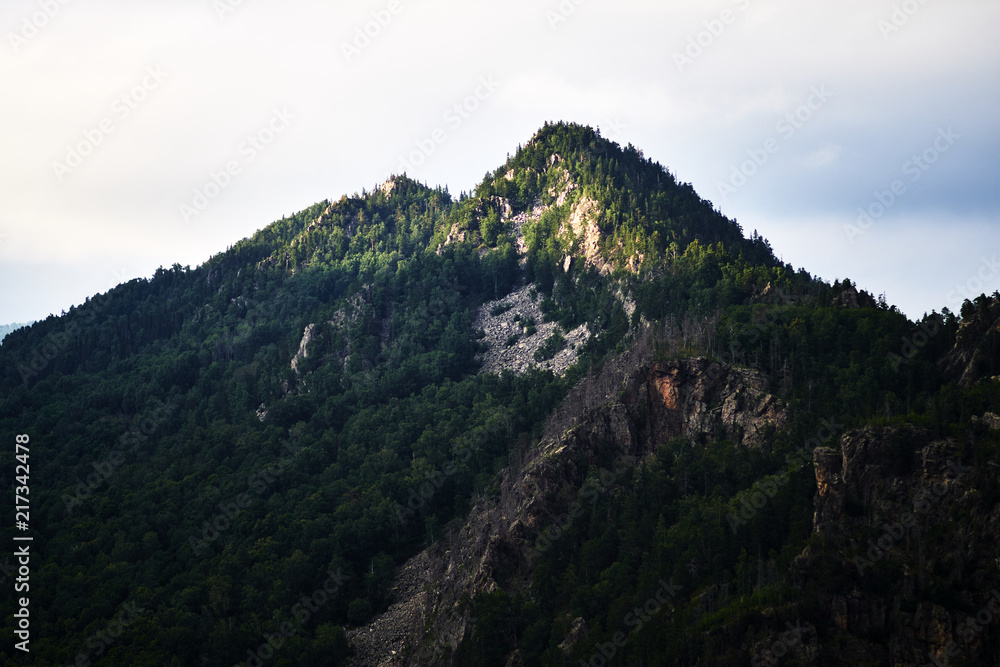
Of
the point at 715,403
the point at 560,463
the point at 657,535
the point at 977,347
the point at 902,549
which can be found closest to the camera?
the point at 902,549

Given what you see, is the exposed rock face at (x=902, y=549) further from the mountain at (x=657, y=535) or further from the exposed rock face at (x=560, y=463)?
the exposed rock face at (x=560, y=463)

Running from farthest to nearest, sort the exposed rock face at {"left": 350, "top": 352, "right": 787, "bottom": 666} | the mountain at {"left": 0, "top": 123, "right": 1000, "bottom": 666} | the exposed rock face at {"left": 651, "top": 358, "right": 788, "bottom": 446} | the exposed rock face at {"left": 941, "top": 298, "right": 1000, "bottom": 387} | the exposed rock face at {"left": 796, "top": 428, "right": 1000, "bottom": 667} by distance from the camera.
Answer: the exposed rock face at {"left": 651, "top": 358, "right": 788, "bottom": 446} → the exposed rock face at {"left": 350, "top": 352, "right": 787, "bottom": 666} → the exposed rock face at {"left": 941, "top": 298, "right": 1000, "bottom": 387} → the mountain at {"left": 0, "top": 123, "right": 1000, "bottom": 666} → the exposed rock face at {"left": 796, "top": 428, "right": 1000, "bottom": 667}

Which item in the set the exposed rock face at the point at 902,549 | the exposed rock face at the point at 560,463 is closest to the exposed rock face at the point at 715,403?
the exposed rock face at the point at 560,463

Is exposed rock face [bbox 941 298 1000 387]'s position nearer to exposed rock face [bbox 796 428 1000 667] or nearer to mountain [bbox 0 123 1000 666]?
mountain [bbox 0 123 1000 666]

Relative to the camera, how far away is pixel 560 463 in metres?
164

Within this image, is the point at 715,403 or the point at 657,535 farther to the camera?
the point at 715,403

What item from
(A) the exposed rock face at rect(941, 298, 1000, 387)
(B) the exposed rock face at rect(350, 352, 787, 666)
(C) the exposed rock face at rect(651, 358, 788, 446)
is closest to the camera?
(A) the exposed rock face at rect(941, 298, 1000, 387)

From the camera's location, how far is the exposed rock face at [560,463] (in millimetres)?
154000

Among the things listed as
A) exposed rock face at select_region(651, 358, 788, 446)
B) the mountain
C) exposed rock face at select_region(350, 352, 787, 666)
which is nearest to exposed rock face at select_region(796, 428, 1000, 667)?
the mountain

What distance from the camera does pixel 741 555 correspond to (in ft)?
427

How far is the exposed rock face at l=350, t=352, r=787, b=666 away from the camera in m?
154

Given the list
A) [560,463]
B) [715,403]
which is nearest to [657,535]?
[560,463]

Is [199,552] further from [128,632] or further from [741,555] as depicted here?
[741,555]

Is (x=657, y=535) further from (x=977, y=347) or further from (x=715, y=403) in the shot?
(x=977, y=347)
